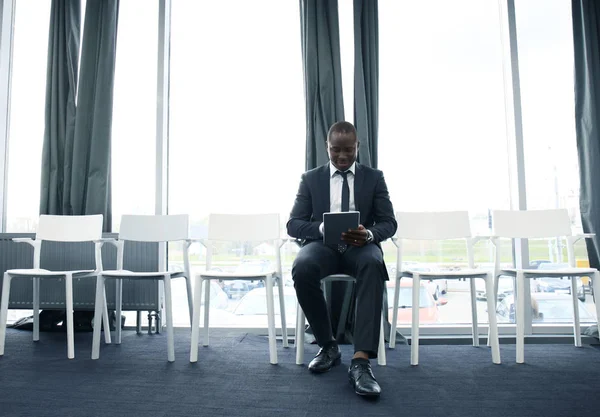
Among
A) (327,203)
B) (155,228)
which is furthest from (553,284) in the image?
(155,228)

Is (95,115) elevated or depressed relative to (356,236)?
elevated

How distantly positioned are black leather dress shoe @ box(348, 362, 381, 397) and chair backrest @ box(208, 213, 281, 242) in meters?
1.05

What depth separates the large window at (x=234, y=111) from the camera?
3389 millimetres

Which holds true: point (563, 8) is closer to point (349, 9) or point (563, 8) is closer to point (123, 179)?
point (349, 9)

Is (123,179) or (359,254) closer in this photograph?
(359,254)

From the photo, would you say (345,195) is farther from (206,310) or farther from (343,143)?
(206,310)

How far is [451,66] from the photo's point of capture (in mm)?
3334

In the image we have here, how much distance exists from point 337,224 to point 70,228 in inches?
69.5

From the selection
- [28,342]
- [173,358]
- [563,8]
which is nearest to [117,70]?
[28,342]

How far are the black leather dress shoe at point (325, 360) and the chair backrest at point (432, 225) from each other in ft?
2.77

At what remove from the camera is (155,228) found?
295cm

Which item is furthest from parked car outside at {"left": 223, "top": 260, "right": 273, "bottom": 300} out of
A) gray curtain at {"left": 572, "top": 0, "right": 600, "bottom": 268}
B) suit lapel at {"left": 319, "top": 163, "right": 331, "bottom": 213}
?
gray curtain at {"left": 572, "top": 0, "right": 600, "bottom": 268}

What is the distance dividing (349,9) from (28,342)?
9.85ft

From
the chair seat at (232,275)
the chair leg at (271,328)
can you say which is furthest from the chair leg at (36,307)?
the chair leg at (271,328)
